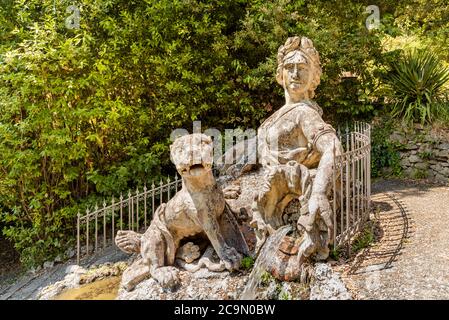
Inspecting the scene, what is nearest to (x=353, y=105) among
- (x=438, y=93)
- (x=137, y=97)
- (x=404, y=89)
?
(x=404, y=89)

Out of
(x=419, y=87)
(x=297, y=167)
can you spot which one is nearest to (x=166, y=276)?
(x=297, y=167)

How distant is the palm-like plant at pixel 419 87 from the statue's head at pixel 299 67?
5.04 metres

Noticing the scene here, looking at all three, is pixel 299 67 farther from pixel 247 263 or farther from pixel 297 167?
pixel 247 263

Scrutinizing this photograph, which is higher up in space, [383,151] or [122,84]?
[122,84]

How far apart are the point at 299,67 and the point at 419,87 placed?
5503 mm

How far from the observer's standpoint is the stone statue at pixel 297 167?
4.16 meters

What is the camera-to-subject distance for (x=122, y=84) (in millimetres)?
8391

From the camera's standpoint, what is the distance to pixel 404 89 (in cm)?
923

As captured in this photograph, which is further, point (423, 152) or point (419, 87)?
point (419, 87)

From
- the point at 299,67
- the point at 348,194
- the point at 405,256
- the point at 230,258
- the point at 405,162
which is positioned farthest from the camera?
the point at 405,162

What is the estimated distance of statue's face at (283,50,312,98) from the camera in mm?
4781

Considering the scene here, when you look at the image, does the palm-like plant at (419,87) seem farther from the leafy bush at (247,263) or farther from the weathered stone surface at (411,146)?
the leafy bush at (247,263)
